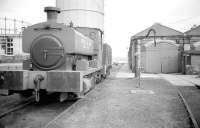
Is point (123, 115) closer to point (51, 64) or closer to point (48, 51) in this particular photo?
point (51, 64)

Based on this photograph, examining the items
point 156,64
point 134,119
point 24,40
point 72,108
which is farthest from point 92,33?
point 156,64

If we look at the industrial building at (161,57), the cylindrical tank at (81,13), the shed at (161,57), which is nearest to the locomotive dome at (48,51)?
the cylindrical tank at (81,13)

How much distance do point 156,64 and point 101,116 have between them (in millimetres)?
23464

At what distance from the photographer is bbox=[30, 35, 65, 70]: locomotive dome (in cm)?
687

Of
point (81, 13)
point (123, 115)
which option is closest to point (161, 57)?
point (81, 13)

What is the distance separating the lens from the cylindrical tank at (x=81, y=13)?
1152 cm

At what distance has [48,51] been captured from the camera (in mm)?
6895

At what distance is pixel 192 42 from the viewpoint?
31.4 metres

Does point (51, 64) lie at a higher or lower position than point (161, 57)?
lower

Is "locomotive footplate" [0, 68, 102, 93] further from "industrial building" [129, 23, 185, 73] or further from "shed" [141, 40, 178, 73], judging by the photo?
"shed" [141, 40, 178, 73]

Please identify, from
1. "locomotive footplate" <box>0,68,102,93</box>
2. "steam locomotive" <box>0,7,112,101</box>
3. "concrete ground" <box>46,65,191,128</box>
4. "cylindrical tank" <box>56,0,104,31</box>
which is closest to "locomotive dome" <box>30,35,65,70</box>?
"steam locomotive" <box>0,7,112,101</box>

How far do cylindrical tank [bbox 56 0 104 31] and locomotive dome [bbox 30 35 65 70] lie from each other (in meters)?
4.85

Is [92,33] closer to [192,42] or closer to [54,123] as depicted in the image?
[54,123]

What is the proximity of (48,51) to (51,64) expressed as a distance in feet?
1.46
